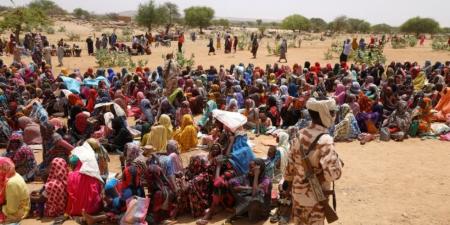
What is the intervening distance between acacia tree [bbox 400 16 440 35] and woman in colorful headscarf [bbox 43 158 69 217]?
53.8 metres

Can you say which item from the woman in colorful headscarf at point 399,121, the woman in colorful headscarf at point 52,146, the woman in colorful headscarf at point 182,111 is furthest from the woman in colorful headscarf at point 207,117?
the woman in colorful headscarf at point 399,121

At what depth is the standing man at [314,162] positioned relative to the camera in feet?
11.5

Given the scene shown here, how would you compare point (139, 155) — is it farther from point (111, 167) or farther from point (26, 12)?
point (26, 12)

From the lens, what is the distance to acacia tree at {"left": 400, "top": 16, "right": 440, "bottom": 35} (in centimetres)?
5197

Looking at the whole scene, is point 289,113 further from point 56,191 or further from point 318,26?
point 318,26

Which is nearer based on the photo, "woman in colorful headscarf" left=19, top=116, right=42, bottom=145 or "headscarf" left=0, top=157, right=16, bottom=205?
"headscarf" left=0, top=157, right=16, bottom=205

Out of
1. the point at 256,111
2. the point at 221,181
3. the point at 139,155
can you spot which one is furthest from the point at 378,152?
the point at 139,155

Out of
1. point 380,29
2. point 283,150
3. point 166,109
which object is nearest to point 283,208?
point 283,150

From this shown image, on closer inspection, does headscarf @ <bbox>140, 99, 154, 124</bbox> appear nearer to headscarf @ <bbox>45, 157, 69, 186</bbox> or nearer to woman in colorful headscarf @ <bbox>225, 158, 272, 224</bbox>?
headscarf @ <bbox>45, 157, 69, 186</bbox>

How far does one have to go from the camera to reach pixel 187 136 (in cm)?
857

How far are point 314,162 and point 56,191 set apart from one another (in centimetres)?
366

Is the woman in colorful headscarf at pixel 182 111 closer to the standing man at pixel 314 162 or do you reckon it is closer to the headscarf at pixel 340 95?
the headscarf at pixel 340 95

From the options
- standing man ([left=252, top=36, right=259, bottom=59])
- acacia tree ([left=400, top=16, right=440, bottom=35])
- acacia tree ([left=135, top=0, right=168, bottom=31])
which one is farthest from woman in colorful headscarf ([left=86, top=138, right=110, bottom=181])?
acacia tree ([left=400, top=16, right=440, bottom=35])

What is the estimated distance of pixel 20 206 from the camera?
18.5 ft
